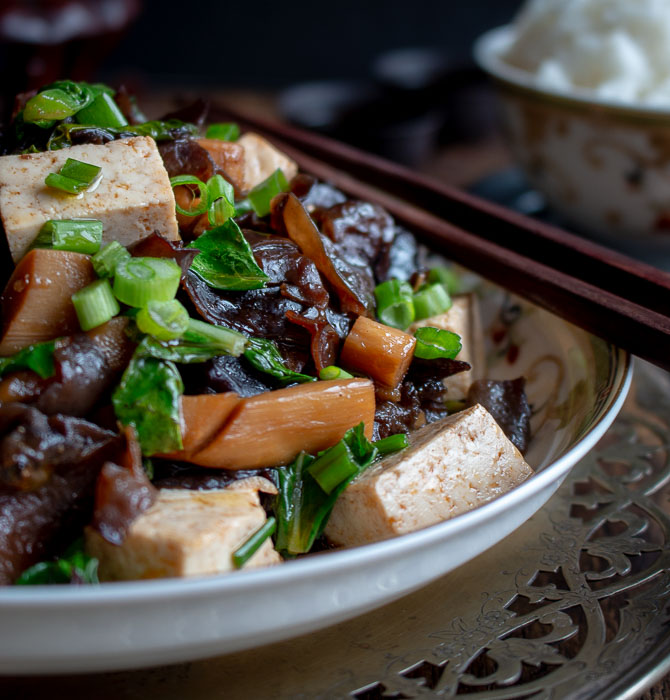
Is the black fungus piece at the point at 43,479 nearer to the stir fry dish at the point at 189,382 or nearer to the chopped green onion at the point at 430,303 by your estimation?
the stir fry dish at the point at 189,382

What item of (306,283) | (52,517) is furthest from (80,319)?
(306,283)

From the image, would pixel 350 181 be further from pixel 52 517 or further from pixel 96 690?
pixel 96 690

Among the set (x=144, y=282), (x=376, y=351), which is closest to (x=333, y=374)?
(x=376, y=351)

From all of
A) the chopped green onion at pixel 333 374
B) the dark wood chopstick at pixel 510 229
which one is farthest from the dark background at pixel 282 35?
the chopped green onion at pixel 333 374

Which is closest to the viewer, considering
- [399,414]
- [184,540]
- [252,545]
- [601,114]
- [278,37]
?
[184,540]

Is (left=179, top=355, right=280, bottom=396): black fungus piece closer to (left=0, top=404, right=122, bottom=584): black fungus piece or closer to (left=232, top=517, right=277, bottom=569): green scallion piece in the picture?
(left=0, top=404, right=122, bottom=584): black fungus piece

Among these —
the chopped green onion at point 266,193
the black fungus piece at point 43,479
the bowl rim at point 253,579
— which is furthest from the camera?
the chopped green onion at point 266,193

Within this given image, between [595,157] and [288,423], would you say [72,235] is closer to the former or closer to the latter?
[288,423]
